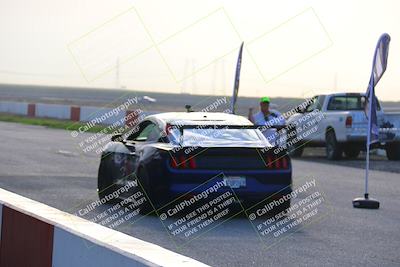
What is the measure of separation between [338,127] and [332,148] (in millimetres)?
663

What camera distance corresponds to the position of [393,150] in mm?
23484

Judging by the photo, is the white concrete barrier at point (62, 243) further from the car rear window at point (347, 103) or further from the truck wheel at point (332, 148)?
the car rear window at point (347, 103)

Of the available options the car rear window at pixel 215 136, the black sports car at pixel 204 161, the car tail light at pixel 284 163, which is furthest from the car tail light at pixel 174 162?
the car tail light at pixel 284 163

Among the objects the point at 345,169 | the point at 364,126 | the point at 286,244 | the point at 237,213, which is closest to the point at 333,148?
the point at 364,126

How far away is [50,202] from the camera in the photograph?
1188cm

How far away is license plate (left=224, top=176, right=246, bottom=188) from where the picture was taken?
10.7m

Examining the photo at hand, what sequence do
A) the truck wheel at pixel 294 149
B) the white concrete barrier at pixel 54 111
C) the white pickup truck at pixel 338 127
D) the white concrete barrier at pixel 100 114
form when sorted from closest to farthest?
the white pickup truck at pixel 338 127
the truck wheel at pixel 294 149
the white concrete barrier at pixel 100 114
the white concrete barrier at pixel 54 111

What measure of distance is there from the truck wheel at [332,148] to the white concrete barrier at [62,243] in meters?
17.5

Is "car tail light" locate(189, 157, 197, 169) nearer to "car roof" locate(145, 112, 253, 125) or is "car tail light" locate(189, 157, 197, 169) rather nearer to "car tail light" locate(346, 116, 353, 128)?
"car roof" locate(145, 112, 253, 125)

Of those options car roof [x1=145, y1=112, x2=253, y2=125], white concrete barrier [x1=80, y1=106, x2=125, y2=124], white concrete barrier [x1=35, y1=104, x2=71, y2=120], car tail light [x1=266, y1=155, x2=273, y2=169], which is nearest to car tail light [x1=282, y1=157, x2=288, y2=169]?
car tail light [x1=266, y1=155, x2=273, y2=169]

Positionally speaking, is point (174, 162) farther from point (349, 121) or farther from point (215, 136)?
point (349, 121)

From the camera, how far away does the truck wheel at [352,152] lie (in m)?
24.2

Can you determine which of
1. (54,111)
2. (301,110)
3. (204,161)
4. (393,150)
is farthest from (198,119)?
(54,111)

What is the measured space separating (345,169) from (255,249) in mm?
11947
